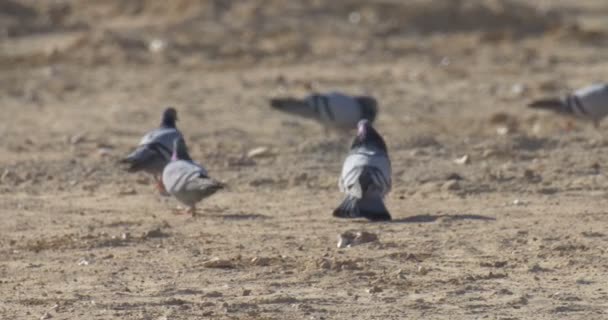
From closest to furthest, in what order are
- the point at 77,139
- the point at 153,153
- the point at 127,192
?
1. the point at 153,153
2. the point at 127,192
3. the point at 77,139

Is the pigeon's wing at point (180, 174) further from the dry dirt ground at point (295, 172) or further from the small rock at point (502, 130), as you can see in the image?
the small rock at point (502, 130)

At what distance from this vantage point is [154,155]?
1070cm

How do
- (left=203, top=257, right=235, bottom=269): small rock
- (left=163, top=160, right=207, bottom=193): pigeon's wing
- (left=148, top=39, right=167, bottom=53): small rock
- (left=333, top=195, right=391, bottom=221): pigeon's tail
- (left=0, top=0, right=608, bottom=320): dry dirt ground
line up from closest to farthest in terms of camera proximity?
(left=0, top=0, right=608, bottom=320): dry dirt ground → (left=203, top=257, right=235, bottom=269): small rock → (left=333, top=195, right=391, bottom=221): pigeon's tail → (left=163, top=160, right=207, bottom=193): pigeon's wing → (left=148, top=39, right=167, bottom=53): small rock

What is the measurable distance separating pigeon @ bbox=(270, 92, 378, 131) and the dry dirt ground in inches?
6.5

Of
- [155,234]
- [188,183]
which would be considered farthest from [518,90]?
[155,234]

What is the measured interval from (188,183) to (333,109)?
140 inches

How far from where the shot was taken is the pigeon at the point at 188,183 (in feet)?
31.6

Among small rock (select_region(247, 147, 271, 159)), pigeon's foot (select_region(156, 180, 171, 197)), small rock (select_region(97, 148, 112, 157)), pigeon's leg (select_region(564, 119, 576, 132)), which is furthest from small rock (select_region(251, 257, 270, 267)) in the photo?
pigeon's leg (select_region(564, 119, 576, 132))

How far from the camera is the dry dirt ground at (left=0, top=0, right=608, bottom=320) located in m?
7.74

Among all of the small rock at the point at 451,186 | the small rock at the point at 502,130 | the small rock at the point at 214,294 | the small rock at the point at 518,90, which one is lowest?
the small rock at the point at 518,90

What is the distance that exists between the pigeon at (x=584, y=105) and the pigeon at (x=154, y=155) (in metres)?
3.72

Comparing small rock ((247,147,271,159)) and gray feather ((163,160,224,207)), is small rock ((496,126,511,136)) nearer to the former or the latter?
small rock ((247,147,271,159))

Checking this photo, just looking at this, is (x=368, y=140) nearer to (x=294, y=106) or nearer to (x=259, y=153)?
(x=259, y=153)

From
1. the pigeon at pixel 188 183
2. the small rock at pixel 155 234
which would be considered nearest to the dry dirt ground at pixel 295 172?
the small rock at pixel 155 234
